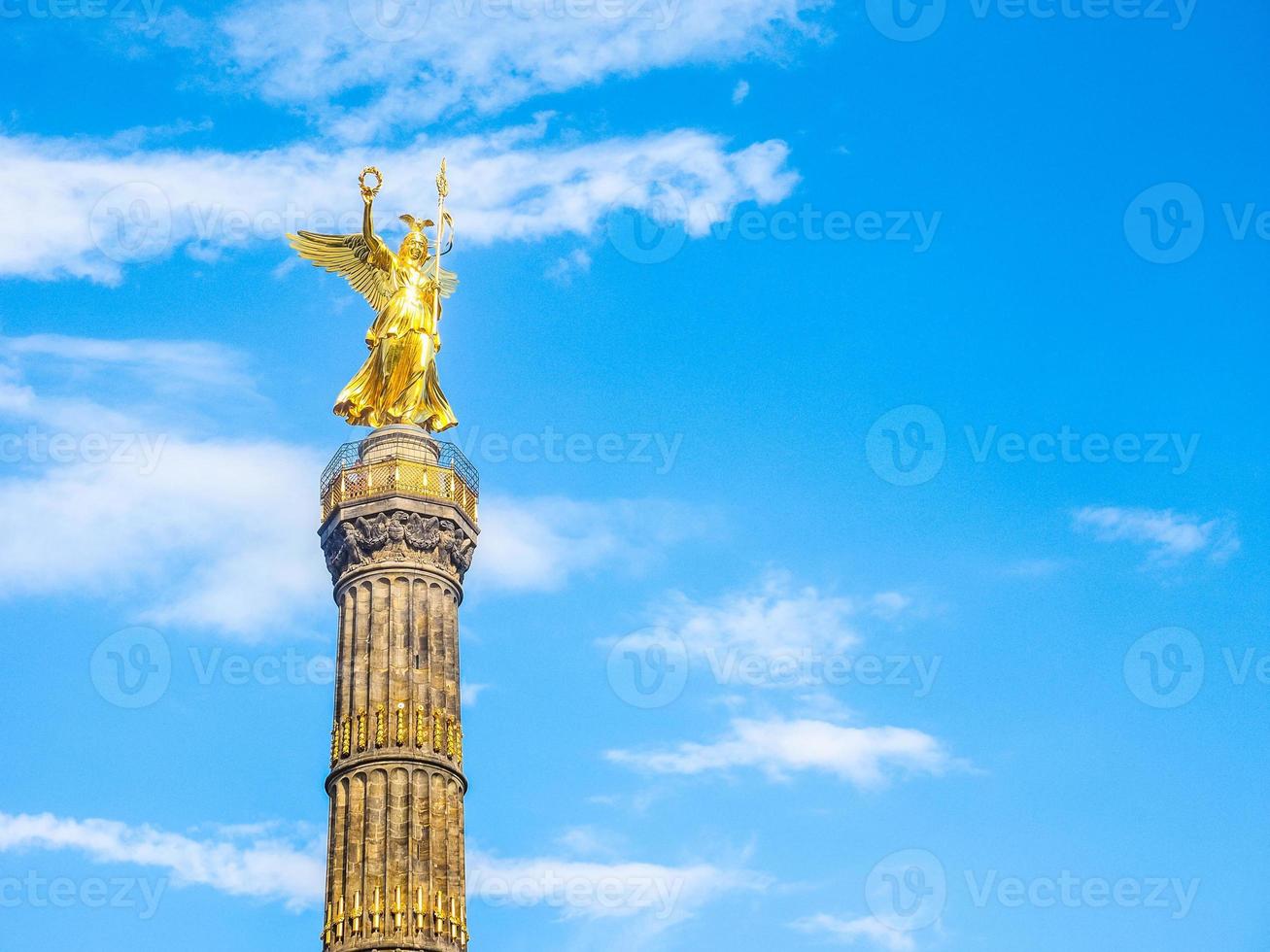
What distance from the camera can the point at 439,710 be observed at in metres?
58.8

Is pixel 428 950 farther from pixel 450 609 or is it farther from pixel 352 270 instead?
pixel 352 270

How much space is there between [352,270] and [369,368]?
3.23m

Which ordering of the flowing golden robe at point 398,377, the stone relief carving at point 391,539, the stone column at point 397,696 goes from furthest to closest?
the flowing golden robe at point 398,377
the stone relief carving at point 391,539
the stone column at point 397,696

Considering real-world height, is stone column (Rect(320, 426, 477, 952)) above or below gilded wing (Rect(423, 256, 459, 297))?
below

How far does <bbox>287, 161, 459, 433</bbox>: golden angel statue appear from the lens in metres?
63.6

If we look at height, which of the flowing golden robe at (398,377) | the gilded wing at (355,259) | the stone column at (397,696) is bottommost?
the stone column at (397,696)

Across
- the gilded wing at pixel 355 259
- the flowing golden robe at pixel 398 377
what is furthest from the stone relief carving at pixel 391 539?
the gilded wing at pixel 355 259

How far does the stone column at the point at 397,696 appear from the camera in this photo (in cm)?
5556

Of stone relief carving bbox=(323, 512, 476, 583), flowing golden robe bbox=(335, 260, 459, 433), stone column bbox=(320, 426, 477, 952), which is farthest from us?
flowing golden robe bbox=(335, 260, 459, 433)

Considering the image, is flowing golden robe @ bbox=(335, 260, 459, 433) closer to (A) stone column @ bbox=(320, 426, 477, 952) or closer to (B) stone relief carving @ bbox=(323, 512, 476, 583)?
(A) stone column @ bbox=(320, 426, 477, 952)

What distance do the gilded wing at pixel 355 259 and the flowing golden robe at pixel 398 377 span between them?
2.78ft

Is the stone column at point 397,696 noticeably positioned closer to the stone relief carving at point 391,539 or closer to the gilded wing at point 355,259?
the stone relief carving at point 391,539

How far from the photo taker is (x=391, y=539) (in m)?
60.9

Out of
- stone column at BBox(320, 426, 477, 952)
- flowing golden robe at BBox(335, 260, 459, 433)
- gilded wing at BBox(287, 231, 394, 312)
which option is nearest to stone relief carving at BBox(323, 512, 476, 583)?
stone column at BBox(320, 426, 477, 952)
